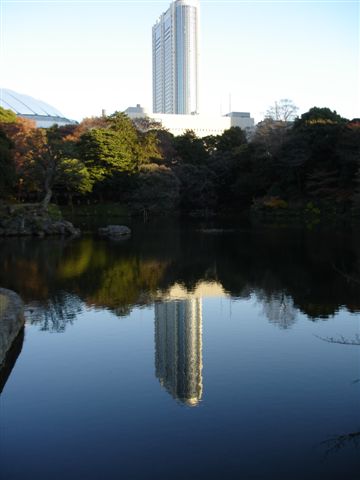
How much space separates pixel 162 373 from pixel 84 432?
185 cm

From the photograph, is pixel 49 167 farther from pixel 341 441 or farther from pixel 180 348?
pixel 341 441

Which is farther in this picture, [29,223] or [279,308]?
[29,223]

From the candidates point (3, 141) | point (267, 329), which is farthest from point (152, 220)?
point (267, 329)

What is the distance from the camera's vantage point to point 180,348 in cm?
786

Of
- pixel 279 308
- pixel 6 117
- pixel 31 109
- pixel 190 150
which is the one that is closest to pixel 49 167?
pixel 6 117

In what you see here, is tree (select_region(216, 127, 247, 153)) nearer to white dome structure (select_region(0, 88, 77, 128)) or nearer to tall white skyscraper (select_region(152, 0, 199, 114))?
white dome structure (select_region(0, 88, 77, 128))

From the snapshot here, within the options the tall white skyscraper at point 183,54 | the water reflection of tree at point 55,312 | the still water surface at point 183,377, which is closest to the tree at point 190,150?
the still water surface at point 183,377

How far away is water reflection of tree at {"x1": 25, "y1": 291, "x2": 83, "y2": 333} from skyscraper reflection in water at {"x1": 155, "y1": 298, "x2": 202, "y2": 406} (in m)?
1.62

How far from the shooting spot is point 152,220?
38.6 m

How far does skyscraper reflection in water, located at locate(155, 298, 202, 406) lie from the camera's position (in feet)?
20.9

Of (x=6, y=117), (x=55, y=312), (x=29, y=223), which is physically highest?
(x=6, y=117)

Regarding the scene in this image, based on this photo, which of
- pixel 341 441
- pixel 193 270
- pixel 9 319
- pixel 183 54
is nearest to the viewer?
pixel 341 441

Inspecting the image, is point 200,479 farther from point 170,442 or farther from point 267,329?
point 267,329

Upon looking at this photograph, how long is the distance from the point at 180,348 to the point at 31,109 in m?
85.2
